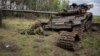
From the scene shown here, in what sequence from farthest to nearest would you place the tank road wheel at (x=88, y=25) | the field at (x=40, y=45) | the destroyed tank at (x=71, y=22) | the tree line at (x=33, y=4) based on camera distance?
the tree line at (x=33, y=4) < the tank road wheel at (x=88, y=25) < the destroyed tank at (x=71, y=22) < the field at (x=40, y=45)

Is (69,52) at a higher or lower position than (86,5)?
lower

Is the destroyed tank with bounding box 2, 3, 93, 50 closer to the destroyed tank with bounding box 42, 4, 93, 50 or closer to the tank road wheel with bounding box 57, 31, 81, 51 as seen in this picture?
the destroyed tank with bounding box 42, 4, 93, 50

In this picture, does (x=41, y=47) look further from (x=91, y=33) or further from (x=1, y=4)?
(x=1, y=4)

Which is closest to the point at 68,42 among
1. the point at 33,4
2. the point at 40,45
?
the point at 40,45

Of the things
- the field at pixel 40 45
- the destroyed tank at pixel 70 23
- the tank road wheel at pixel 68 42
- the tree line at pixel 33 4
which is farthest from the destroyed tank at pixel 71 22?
the tree line at pixel 33 4

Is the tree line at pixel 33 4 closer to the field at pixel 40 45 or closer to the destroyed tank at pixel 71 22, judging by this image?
the destroyed tank at pixel 71 22

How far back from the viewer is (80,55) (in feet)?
27.3

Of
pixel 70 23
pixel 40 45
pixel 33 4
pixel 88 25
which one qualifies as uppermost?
pixel 33 4

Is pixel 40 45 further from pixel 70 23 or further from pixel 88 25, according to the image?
pixel 88 25

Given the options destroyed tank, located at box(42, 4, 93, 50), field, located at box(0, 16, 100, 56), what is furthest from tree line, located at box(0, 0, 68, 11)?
field, located at box(0, 16, 100, 56)

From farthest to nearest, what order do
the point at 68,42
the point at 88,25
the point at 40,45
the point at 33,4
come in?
1. the point at 33,4
2. the point at 88,25
3. the point at 40,45
4. the point at 68,42

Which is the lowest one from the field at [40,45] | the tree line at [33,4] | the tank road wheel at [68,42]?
the field at [40,45]

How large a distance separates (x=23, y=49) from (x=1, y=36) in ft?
7.61

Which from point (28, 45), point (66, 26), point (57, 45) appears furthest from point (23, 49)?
point (66, 26)
